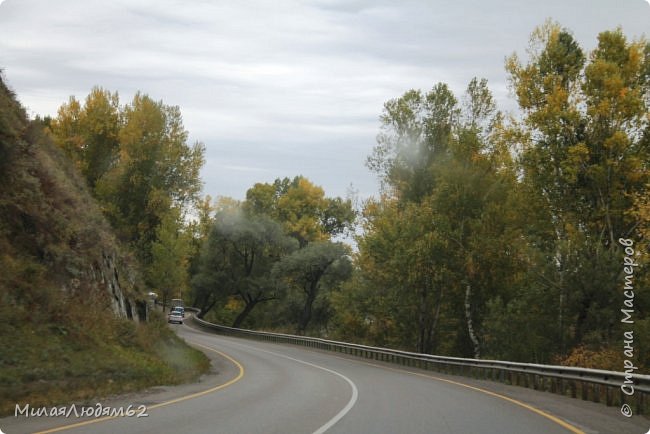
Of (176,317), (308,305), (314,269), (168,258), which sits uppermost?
(314,269)

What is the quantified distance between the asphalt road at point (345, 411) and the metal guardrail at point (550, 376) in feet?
2.27

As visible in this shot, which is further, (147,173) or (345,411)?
(147,173)

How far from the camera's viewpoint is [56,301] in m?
18.6

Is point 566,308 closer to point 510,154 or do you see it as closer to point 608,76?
point 510,154

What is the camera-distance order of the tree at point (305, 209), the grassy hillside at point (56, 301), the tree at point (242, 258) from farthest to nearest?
the tree at point (305, 209), the tree at point (242, 258), the grassy hillside at point (56, 301)

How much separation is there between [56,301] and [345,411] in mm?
9486

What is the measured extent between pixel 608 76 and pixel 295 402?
954 inches

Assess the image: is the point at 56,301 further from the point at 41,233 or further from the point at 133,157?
→ the point at 133,157

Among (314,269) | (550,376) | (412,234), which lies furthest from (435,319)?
(314,269)

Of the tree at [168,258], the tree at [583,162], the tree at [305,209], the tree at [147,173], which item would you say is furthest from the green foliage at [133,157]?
the tree at [305,209]

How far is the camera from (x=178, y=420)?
39.0 feet

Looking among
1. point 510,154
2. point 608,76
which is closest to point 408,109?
point 510,154

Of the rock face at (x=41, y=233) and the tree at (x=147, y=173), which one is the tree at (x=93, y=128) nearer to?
the tree at (x=147, y=173)

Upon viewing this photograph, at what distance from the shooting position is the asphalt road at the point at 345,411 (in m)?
11.2
